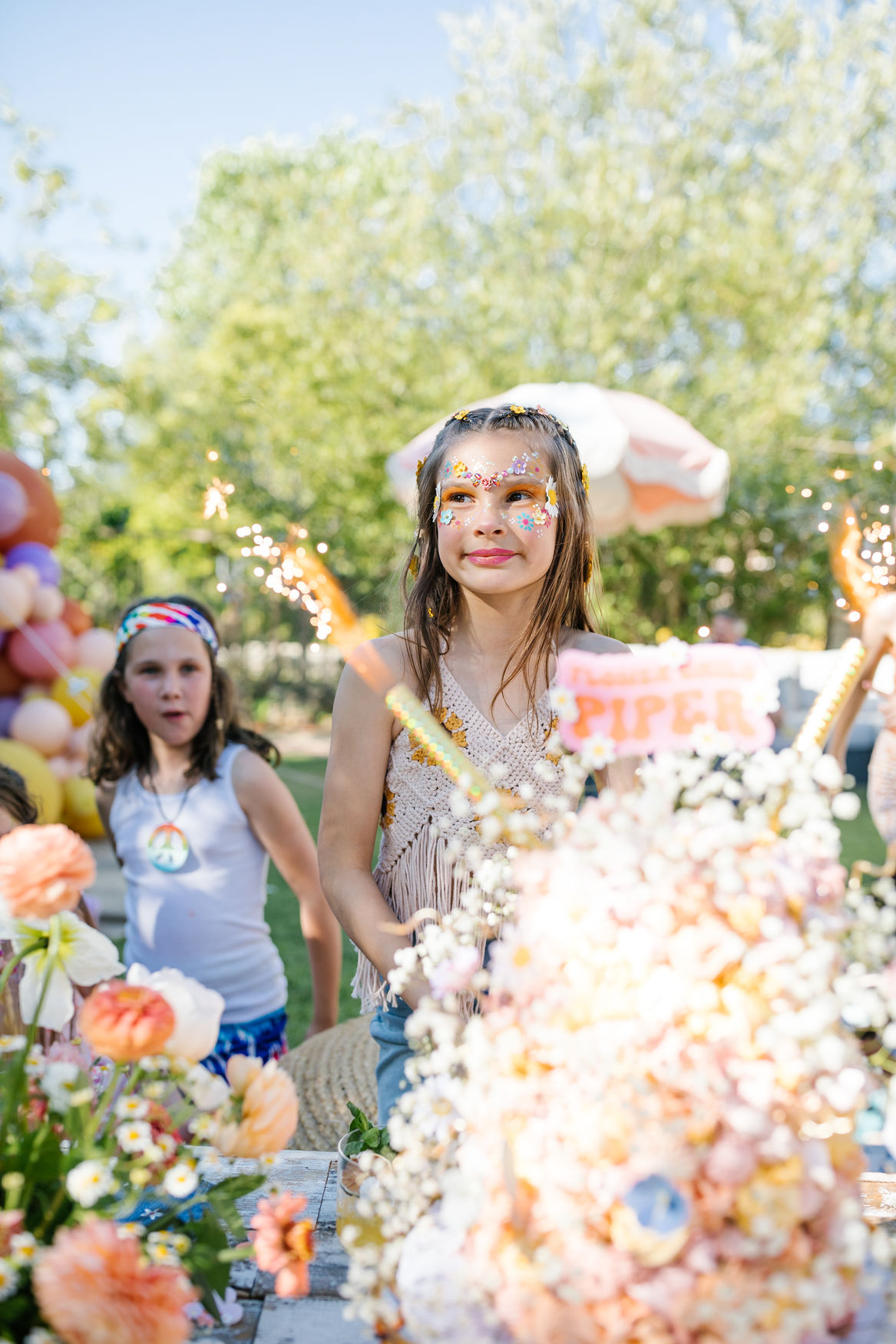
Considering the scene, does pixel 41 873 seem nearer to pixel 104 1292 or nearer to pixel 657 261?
pixel 104 1292

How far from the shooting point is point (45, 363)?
12727mm

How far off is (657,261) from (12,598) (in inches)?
342

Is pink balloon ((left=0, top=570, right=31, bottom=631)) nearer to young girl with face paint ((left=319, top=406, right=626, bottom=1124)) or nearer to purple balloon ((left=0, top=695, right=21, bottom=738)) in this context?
purple balloon ((left=0, top=695, right=21, bottom=738))

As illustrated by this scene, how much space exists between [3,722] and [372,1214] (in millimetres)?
6281

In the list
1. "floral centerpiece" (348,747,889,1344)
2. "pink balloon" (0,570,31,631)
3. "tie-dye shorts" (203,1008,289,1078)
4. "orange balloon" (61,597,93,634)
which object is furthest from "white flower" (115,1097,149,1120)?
"orange balloon" (61,597,93,634)

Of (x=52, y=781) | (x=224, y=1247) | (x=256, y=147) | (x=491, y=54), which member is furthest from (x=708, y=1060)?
(x=256, y=147)

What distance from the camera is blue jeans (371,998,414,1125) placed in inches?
62.4

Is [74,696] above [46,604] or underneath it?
underneath

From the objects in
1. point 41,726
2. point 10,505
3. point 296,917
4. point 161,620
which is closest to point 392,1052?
point 161,620

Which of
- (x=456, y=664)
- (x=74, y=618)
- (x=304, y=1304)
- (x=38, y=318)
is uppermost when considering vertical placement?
(x=38, y=318)

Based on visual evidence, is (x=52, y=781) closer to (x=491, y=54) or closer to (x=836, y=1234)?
(x=836, y=1234)

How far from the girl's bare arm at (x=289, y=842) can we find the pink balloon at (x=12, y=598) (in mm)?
4392

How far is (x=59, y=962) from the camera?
36.9 inches

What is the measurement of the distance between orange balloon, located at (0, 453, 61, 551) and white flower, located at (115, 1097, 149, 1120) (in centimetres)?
649
